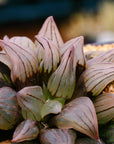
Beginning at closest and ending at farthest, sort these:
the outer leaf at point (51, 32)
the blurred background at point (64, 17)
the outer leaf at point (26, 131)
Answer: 1. the outer leaf at point (26, 131)
2. the outer leaf at point (51, 32)
3. the blurred background at point (64, 17)

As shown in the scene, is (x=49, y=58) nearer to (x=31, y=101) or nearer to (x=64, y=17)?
(x=31, y=101)

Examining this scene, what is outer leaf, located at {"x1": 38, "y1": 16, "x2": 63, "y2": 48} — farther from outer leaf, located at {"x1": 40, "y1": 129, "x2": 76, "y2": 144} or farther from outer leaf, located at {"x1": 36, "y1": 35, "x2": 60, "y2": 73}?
outer leaf, located at {"x1": 40, "y1": 129, "x2": 76, "y2": 144}

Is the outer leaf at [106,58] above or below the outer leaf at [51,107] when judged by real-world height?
above

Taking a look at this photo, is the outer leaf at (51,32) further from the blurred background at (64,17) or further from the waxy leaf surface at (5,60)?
the blurred background at (64,17)

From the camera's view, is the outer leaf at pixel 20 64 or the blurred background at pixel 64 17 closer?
the outer leaf at pixel 20 64

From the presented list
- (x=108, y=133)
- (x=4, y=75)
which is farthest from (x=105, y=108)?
(x=4, y=75)

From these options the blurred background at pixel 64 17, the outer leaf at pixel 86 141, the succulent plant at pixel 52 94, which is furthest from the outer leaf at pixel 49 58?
the blurred background at pixel 64 17

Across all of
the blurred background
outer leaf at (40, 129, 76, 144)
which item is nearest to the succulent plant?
outer leaf at (40, 129, 76, 144)

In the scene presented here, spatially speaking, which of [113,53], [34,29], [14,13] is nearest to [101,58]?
[113,53]
